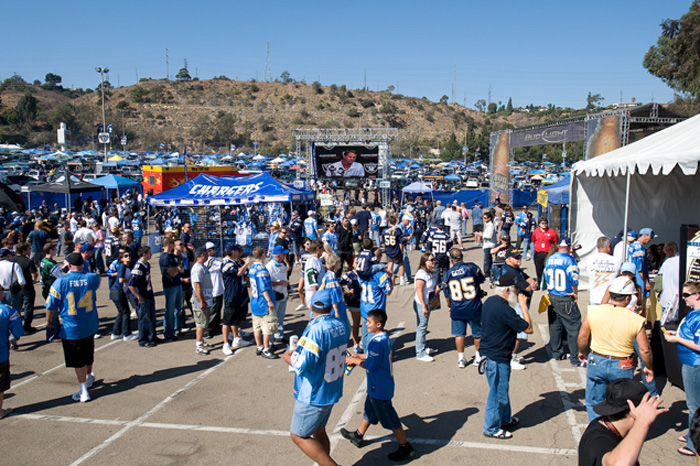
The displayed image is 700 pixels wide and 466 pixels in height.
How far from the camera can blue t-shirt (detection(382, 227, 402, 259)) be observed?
39.4ft

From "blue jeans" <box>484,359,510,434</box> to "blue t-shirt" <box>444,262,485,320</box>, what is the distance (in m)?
1.80

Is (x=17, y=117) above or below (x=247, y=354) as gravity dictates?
above

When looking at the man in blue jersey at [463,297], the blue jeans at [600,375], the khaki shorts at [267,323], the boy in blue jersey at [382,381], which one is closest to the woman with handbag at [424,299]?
the man in blue jersey at [463,297]

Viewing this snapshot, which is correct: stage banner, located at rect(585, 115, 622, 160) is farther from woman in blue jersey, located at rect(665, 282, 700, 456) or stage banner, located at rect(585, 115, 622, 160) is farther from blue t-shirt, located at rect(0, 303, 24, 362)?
blue t-shirt, located at rect(0, 303, 24, 362)

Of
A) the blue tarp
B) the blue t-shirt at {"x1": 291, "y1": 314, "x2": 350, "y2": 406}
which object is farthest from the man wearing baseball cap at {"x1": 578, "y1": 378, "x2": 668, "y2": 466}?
the blue tarp

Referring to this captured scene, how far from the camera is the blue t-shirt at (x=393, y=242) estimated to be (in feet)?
39.4

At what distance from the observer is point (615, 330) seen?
4527 mm

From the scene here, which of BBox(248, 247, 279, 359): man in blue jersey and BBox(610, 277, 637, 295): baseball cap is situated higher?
BBox(610, 277, 637, 295): baseball cap

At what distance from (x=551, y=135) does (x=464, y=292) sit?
1736cm

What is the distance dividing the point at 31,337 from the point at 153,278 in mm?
5250

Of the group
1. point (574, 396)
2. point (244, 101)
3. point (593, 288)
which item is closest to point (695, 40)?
point (593, 288)

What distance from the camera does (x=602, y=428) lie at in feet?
9.04

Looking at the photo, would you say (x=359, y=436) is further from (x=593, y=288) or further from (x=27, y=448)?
(x=593, y=288)

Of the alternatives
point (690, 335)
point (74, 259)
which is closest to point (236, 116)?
point (74, 259)
